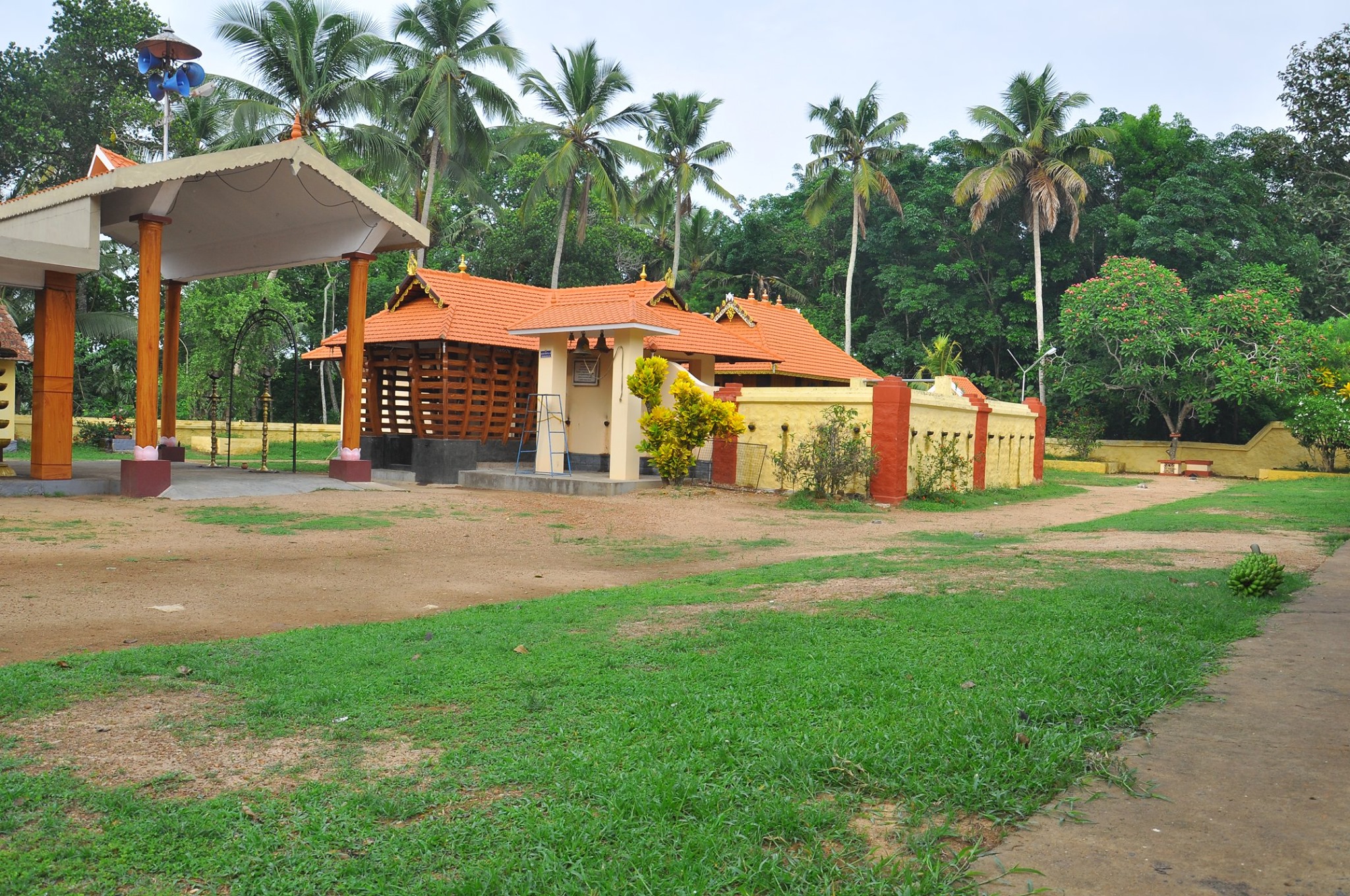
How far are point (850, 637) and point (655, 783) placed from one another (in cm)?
267

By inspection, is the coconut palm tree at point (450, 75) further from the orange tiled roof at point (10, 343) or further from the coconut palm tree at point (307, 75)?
the orange tiled roof at point (10, 343)

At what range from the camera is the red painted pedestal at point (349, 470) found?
1758 cm

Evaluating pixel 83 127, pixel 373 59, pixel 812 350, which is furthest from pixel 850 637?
pixel 83 127

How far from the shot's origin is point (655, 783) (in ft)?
11.5

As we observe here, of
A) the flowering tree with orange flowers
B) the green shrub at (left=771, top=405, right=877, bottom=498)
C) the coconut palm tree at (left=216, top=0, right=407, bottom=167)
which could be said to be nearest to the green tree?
the coconut palm tree at (left=216, top=0, right=407, bottom=167)

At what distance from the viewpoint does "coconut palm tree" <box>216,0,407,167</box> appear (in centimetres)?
2705

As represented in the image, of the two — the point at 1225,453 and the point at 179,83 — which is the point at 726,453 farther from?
the point at 1225,453

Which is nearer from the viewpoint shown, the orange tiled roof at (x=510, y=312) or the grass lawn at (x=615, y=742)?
the grass lawn at (x=615, y=742)

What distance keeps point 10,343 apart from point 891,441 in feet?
47.1

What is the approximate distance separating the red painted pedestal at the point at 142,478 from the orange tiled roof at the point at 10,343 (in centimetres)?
285

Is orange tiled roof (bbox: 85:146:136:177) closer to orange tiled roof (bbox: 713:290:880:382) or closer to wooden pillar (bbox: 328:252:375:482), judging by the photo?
wooden pillar (bbox: 328:252:375:482)

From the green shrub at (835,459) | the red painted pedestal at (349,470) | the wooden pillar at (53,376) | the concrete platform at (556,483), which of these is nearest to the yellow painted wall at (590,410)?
the concrete platform at (556,483)

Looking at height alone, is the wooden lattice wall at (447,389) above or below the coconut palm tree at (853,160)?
below

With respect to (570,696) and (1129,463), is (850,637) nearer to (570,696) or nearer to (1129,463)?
(570,696)
